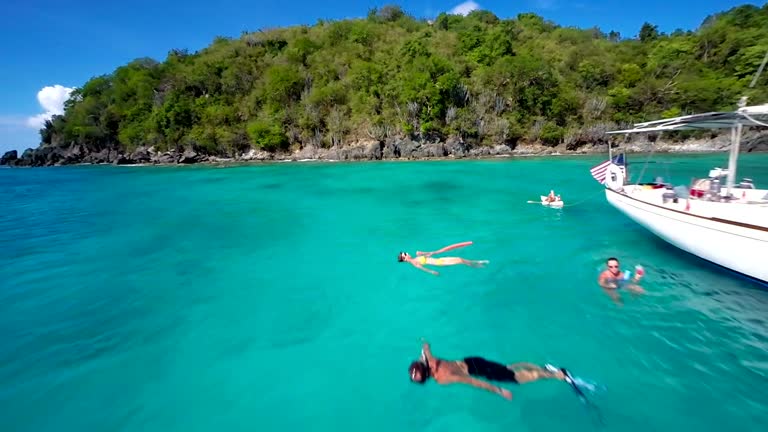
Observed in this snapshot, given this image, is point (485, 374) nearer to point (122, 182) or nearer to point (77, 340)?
point (77, 340)

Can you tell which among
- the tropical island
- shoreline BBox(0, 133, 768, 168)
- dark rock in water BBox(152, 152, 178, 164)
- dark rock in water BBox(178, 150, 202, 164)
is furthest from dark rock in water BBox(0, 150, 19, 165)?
dark rock in water BBox(178, 150, 202, 164)

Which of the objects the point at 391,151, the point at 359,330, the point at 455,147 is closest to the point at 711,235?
the point at 359,330

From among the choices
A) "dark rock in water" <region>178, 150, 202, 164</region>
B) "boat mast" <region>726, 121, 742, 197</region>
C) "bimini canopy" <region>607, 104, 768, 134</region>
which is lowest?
"boat mast" <region>726, 121, 742, 197</region>

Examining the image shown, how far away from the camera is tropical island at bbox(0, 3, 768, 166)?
52.4 m

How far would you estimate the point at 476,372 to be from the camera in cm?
575

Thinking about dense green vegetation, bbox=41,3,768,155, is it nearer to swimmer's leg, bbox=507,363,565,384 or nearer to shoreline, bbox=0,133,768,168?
shoreline, bbox=0,133,768,168

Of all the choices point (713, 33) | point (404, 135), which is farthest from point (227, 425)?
point (713, 33)

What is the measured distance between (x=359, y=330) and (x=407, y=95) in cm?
5030

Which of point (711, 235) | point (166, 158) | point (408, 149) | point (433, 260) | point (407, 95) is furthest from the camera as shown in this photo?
point (166, 158)

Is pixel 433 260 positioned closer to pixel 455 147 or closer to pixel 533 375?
pixel 533 375

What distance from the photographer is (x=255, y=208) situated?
20625 mm

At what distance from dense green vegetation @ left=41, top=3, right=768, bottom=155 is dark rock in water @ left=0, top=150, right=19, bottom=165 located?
7746 millimetres

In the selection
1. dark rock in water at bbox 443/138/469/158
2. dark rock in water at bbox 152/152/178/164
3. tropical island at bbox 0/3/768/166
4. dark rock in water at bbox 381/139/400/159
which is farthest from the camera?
dark rock in water at bbox 152/152/178/164

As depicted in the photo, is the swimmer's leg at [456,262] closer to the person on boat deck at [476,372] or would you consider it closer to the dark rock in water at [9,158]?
the person on boat deck at [476,372]
